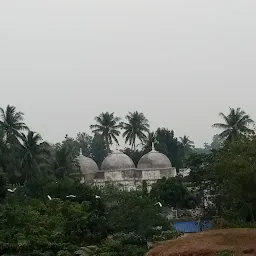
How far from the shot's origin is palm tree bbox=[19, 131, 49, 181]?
4025 cm

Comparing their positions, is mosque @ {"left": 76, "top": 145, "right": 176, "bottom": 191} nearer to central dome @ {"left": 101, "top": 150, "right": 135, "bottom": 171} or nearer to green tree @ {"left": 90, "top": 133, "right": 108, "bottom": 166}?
central dome @ {"left": 101, "top": 150, "right": 135, "bottom": 171}

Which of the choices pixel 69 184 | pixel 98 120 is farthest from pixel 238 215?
pixel 98 120

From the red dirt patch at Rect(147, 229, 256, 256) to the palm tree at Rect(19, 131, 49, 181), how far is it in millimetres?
25530

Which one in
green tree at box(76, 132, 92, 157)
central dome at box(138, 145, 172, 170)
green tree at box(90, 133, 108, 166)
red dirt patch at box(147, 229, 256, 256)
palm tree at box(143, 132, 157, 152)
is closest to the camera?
red dirt patch at box(147, 229, 256, 256)

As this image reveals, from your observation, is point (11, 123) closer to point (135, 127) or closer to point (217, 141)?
point (135, 127)

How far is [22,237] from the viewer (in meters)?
23.1

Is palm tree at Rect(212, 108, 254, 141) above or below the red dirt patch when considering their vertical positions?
above

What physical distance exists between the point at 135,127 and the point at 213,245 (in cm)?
4666

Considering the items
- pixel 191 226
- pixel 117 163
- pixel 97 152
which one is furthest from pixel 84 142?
pixel 191 226

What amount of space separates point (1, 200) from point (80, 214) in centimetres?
917

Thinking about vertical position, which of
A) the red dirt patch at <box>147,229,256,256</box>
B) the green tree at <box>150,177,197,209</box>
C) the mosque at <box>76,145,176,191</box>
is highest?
the mosque at <box>76,145,176,191</box>

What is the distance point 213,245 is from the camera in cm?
1438

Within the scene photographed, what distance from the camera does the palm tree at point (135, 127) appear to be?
6056 centimetres

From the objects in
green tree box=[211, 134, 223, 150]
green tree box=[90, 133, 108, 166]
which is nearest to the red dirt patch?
green tree box=[211, 134, 223, 150]
